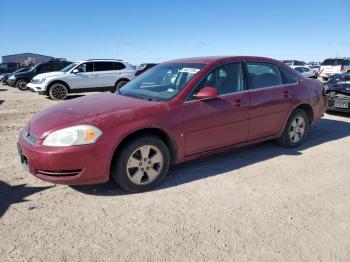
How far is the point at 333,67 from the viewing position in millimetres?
21656

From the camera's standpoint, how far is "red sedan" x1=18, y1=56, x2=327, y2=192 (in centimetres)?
360

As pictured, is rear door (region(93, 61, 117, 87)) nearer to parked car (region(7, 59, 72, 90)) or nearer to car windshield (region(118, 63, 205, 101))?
parked car (region(7, 59, 72, 90))

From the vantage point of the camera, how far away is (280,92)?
17.6ft

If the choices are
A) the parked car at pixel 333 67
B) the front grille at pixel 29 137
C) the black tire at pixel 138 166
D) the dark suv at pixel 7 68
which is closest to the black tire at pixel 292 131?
the black tire at pixel 138 166

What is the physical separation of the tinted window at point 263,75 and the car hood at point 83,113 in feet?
5.82

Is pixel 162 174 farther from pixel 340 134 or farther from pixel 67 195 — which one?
pixel 340 134

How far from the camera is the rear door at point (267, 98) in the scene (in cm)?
501

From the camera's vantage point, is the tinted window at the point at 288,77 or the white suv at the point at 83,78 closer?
the tinted window at the point at 288,77

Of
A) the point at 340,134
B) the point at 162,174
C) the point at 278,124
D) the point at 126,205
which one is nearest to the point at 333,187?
the point at 278,124

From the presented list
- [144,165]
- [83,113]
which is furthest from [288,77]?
[83,113]

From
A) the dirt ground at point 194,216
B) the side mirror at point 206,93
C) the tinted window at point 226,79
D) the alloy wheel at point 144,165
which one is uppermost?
the tinted window at point 226,79

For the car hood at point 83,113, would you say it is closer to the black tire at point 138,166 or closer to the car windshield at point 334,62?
the black tire at point 138,166

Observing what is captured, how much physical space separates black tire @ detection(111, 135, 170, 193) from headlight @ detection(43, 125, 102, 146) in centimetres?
37

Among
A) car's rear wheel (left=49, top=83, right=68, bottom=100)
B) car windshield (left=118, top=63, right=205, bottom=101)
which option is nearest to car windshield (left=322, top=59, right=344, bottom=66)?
car's rear wheel (left=49, top=83, right=68, bottom=100)
